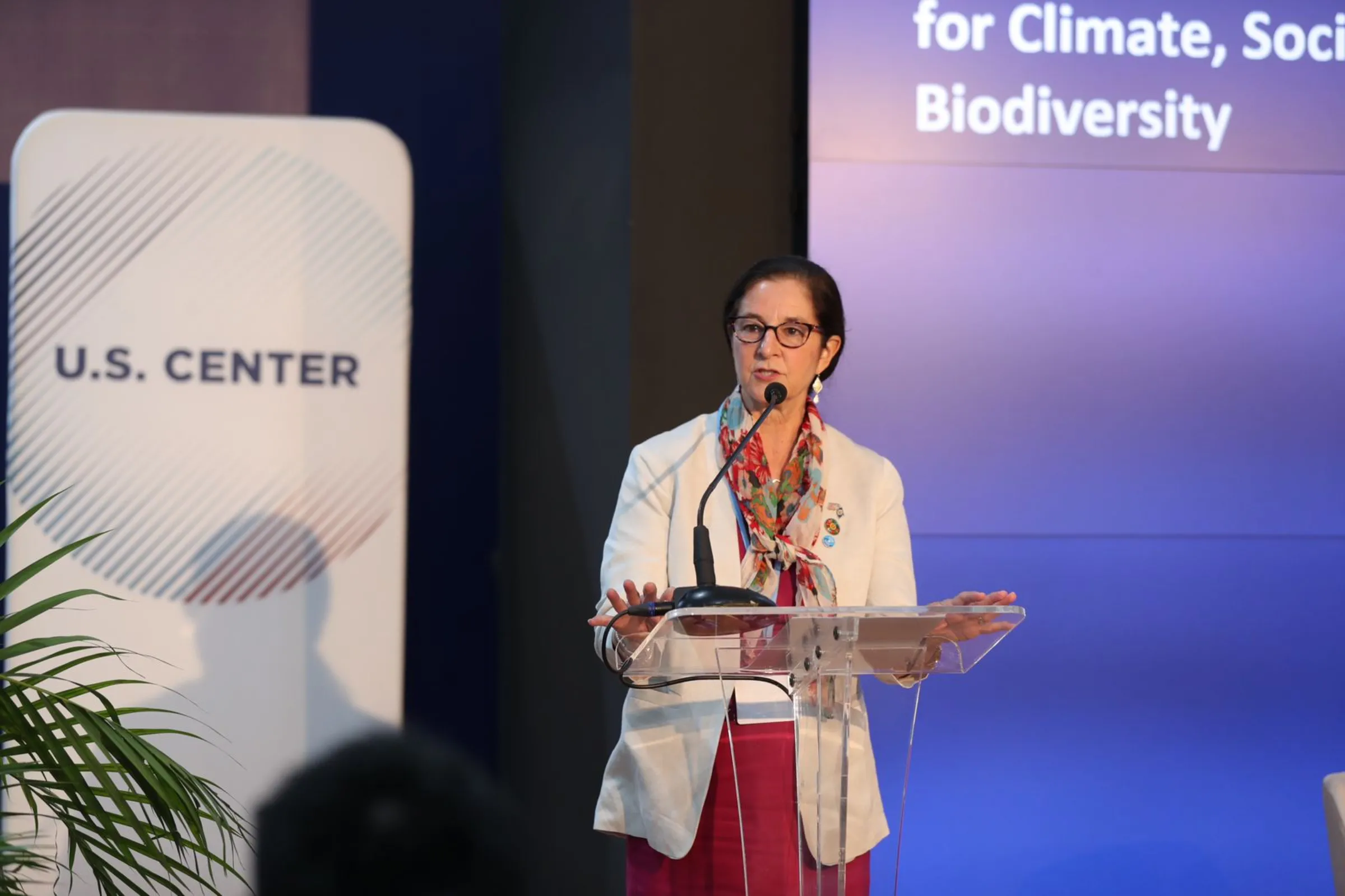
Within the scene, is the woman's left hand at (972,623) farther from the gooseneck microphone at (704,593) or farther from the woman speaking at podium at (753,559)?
the woman speaking at podium at (753,559)

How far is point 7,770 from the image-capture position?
2.02 m

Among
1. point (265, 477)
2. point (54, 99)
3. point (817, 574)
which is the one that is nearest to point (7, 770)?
point (817, 574)

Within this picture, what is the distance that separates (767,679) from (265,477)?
6.80ft


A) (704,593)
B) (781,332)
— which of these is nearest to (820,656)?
(704,593)

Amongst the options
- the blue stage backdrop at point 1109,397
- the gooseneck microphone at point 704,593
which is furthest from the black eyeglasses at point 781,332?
the blue stage backdrop at point 1109,397

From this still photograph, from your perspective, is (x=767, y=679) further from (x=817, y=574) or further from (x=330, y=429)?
(x=330, y=429)

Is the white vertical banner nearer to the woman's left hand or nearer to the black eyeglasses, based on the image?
the black eyeglasses

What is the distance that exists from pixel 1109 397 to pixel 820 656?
86.1 inches

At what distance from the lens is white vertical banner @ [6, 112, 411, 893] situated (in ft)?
12.7

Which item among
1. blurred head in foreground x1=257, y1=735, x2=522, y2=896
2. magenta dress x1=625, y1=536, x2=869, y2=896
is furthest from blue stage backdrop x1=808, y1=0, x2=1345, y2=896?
blurred head in foreground x1=257, y1=735, x2=522, y2=896

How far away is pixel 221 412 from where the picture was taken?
3955 mm

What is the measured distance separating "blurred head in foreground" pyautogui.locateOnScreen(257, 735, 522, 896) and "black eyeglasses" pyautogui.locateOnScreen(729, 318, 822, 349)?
191cm

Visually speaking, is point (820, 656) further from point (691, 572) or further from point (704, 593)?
Answer: point (691, 572)

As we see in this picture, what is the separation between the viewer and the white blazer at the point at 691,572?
2525mm
